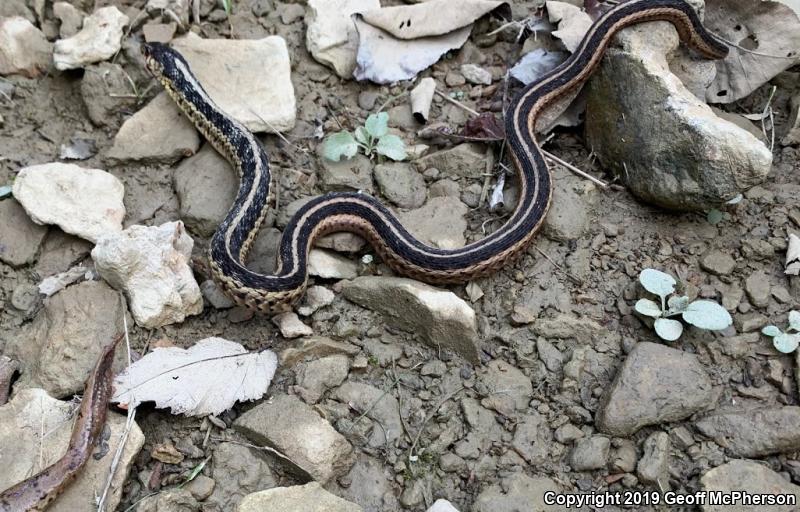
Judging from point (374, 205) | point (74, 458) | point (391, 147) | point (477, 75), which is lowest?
point (74, 458)

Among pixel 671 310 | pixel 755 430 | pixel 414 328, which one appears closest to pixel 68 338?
pixel 414 328

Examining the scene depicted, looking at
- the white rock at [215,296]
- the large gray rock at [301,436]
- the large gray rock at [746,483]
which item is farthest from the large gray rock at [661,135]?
the white rock at [215,296]

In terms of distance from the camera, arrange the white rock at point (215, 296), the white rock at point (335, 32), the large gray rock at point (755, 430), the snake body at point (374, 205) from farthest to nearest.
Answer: the white rock at point (335, 32) < the white rock at point (215, 296) < the snake body at point (374, 205) < the large gray rock at point (755, 430)

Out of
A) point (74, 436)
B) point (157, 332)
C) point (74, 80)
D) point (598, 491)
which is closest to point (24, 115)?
point (74, 80)

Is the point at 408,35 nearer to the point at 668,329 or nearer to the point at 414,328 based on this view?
the point at 414,328

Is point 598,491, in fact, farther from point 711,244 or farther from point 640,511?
point 711,244

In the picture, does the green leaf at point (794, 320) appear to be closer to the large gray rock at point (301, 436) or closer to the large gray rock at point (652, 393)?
the large gray rock at point (652, 393)

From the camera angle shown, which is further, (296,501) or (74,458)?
(74,458)
